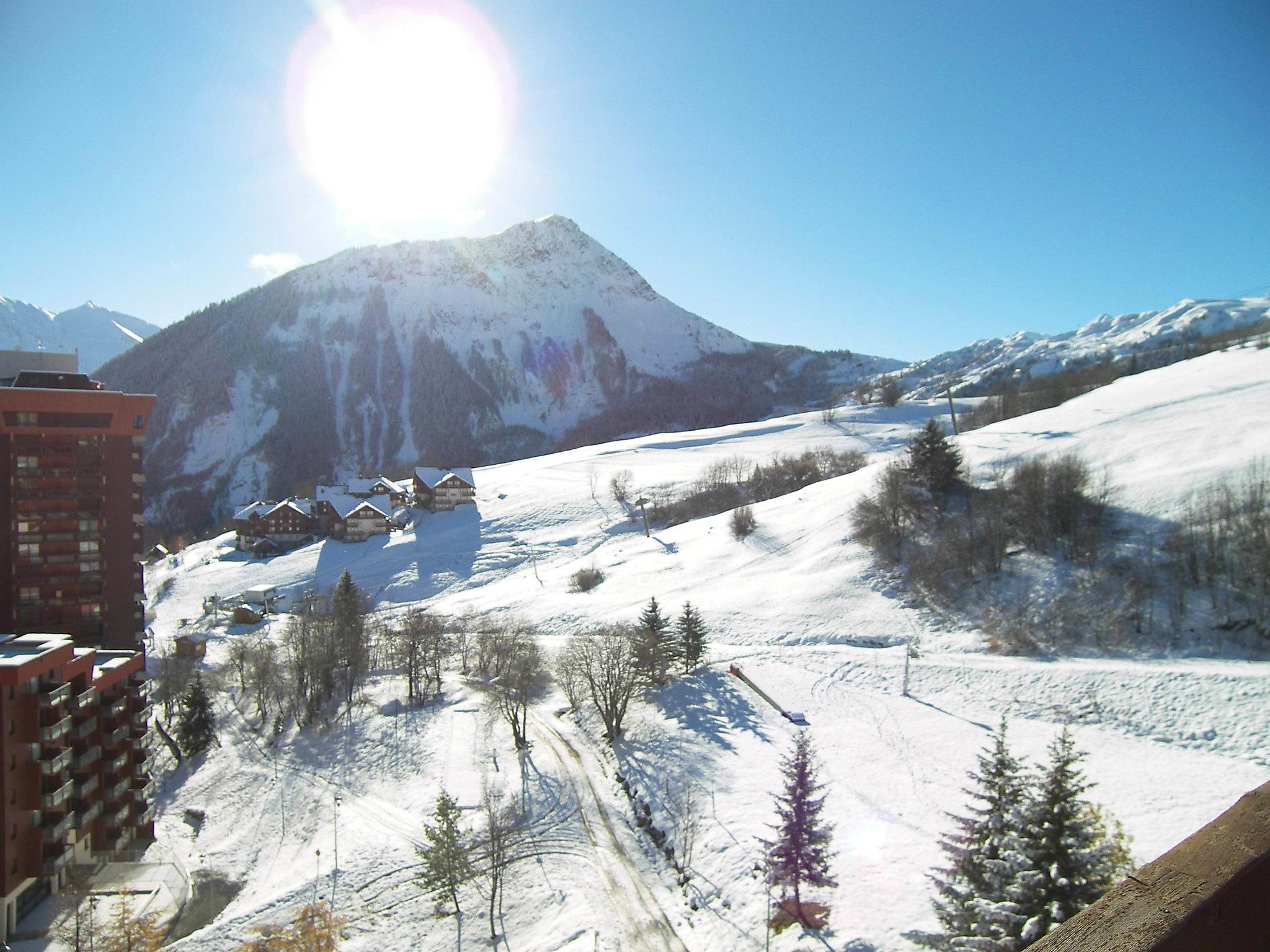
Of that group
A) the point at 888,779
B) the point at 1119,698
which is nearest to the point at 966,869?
the point at 888,779

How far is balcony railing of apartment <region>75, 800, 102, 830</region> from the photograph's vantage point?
79.5 feet

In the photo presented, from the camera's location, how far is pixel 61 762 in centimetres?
2309

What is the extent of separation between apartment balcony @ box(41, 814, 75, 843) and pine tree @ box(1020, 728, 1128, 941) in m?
29.6

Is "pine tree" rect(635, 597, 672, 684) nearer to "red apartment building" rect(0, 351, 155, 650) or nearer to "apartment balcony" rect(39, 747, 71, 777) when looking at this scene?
"apartment balcony" rect(39, 747, 71, 777)

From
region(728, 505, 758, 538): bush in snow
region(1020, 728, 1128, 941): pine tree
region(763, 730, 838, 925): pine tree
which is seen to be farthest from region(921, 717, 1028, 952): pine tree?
region(728, 505, 758, 538): bush in snow

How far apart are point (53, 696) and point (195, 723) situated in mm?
13882

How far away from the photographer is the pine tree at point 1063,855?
34.9 feet

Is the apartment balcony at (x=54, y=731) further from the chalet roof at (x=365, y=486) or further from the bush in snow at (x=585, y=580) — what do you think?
the chalet roof at (x=365, y=486)

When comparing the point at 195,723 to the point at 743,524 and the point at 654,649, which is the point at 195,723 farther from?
the point at 743,524

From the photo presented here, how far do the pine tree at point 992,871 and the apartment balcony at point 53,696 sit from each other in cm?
2749

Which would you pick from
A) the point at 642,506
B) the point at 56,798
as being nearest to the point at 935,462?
the point at 642,506

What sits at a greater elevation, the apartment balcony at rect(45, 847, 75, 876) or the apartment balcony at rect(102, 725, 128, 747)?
the apartment balcony at rect(102, 725, 128, 747)

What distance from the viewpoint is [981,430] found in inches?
2379

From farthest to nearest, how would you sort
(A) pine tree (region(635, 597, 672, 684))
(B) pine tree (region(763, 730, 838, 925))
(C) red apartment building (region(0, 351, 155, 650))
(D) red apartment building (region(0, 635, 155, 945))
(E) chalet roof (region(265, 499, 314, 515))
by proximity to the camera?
(E) chalet roof (region(265, 499, 314, 515))
(A) pine tree (region(635, 597, 672, 684))
(C) red apartment building (region(0, 351, 155, 650))
(D) red apartment building (region(0, 635, 155, 945))
(B) pine tree (region(763, 730, 838, 925))
